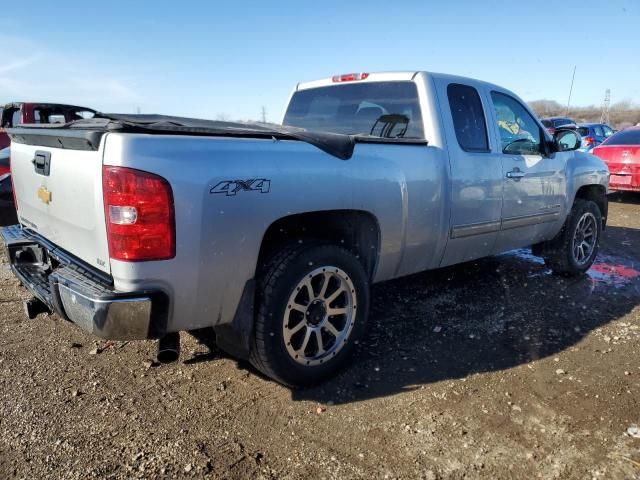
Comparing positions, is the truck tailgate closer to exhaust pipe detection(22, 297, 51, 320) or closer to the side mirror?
exhaust pipe detection(22, 297, 51, 320)

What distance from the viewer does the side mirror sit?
4918 millimetres

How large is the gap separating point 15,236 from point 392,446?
2.70 m

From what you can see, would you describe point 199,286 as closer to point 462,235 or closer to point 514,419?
point 514,419

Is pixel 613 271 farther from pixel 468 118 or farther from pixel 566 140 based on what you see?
pixel 468 118

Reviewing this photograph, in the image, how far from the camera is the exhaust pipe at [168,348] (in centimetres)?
255

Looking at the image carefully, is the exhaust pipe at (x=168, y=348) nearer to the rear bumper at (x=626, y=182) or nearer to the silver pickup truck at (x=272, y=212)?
the silver pickup truck at (x=272, y=212)

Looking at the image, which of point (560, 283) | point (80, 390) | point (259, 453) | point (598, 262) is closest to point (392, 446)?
point (259, 453)

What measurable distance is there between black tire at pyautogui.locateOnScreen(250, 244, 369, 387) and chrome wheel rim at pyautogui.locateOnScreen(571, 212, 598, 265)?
330 cm

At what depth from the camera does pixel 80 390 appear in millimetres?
2980

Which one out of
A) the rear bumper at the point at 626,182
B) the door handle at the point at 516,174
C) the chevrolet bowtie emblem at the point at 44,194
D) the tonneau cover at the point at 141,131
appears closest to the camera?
the tonneau cover at the point at 141,131

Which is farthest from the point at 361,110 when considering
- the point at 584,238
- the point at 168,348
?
the point at 584,238

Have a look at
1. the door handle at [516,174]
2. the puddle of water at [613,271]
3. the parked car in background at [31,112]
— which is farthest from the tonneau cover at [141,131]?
the parked car in background at [31,112]

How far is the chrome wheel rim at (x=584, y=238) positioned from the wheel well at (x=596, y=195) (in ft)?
0.78

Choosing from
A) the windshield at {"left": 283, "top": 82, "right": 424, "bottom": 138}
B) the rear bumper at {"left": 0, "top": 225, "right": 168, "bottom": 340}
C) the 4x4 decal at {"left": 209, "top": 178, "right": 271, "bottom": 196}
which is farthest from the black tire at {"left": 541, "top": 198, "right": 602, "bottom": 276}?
the rear bumper at {"left": 0, "top": 225, "right": 168, "bottom": 340}
